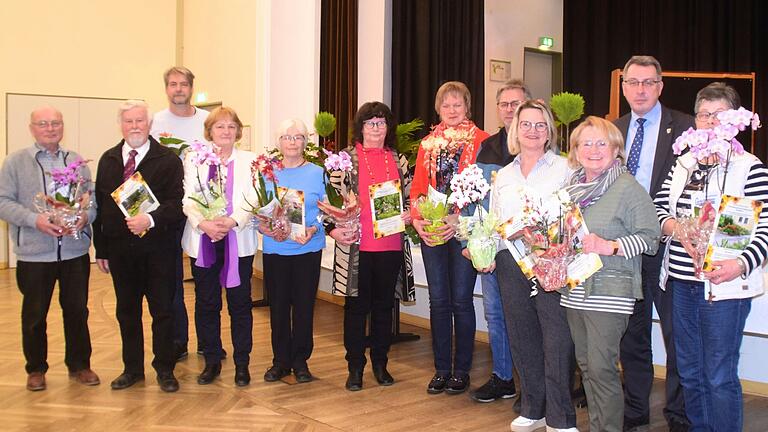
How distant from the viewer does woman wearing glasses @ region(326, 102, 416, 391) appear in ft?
13.4

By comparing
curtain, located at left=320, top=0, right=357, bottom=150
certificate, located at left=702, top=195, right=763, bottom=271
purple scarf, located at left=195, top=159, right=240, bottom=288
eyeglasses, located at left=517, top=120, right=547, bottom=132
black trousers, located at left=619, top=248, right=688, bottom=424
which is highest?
curtain, located at left=320, top=0, right=357, bottom=150

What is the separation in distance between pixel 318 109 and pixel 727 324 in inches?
235

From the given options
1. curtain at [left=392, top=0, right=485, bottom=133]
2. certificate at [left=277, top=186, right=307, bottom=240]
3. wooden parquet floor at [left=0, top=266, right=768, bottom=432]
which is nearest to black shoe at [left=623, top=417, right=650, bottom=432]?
wooden parquet floor at [left=0, top=266, right=768, bottom=432]

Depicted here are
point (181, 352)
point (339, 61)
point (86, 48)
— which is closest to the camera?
point (181, 352)

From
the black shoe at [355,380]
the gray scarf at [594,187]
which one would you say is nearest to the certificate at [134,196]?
the black shoe at [355,380]

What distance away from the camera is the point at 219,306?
4.42 m

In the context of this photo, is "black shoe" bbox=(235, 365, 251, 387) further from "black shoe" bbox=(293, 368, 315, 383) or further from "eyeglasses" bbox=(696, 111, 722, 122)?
"eyeglasses" bbox=(696, 111, 722, 122)

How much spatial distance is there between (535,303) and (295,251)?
1441mm

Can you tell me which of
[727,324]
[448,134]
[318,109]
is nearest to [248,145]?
[318,109]

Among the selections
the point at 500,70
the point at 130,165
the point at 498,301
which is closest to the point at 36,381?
the point at 130,165

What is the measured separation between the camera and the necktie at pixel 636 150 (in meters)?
3.56

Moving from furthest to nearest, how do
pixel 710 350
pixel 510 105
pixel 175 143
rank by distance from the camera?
pixel 175 143, pixel 510 105, pixel 710 350

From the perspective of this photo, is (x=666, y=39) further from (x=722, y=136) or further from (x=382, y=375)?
(x=722, y=136)

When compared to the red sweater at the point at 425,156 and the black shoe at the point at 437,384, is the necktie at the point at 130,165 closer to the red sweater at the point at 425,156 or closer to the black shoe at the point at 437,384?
the red sweater at the point at 425,156
